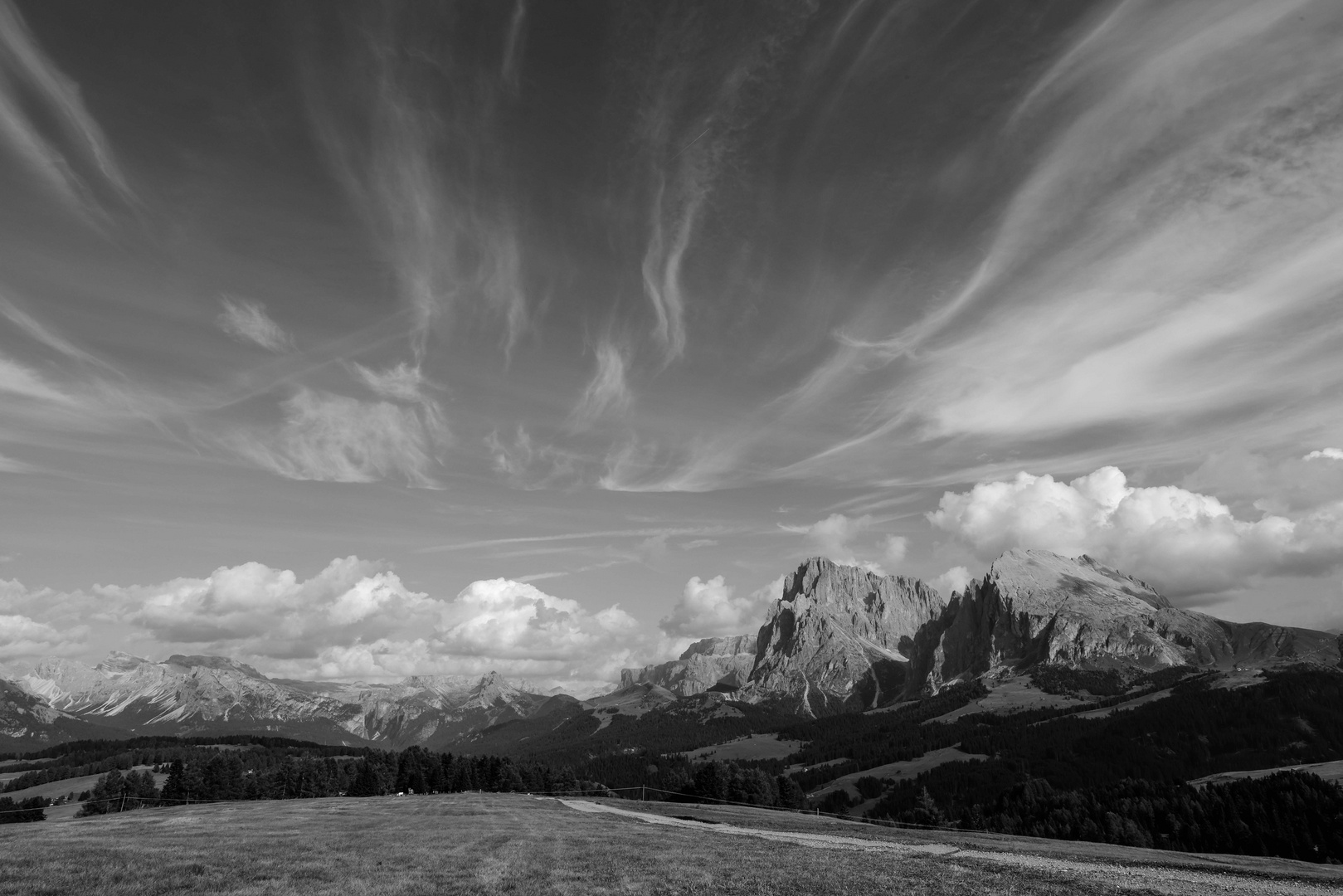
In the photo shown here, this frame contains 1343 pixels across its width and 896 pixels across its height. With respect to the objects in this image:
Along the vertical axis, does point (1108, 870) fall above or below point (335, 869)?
below

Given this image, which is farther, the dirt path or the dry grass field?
the dirt path

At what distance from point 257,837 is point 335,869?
20.1 metres

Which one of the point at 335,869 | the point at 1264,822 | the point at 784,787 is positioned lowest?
the point at 1264,822

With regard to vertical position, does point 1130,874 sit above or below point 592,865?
below

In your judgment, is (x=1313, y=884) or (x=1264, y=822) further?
(x=1264, y=822)

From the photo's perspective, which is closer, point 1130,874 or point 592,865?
point 1130,874

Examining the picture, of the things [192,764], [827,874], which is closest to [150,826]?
[827,874]

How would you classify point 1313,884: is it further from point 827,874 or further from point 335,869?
point 335,869

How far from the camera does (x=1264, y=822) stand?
18738 centimetres

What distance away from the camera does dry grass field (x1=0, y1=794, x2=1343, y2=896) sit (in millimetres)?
24016

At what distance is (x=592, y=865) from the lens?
30.6 metres

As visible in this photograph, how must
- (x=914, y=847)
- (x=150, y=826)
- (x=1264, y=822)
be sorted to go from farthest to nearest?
(x=1264, y=822) → (x=150, y=826) → (x=914, y=847)

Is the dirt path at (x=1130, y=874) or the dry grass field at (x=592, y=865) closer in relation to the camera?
the dry grass field at (x=592, y=865)

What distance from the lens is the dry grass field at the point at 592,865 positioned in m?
24.0
